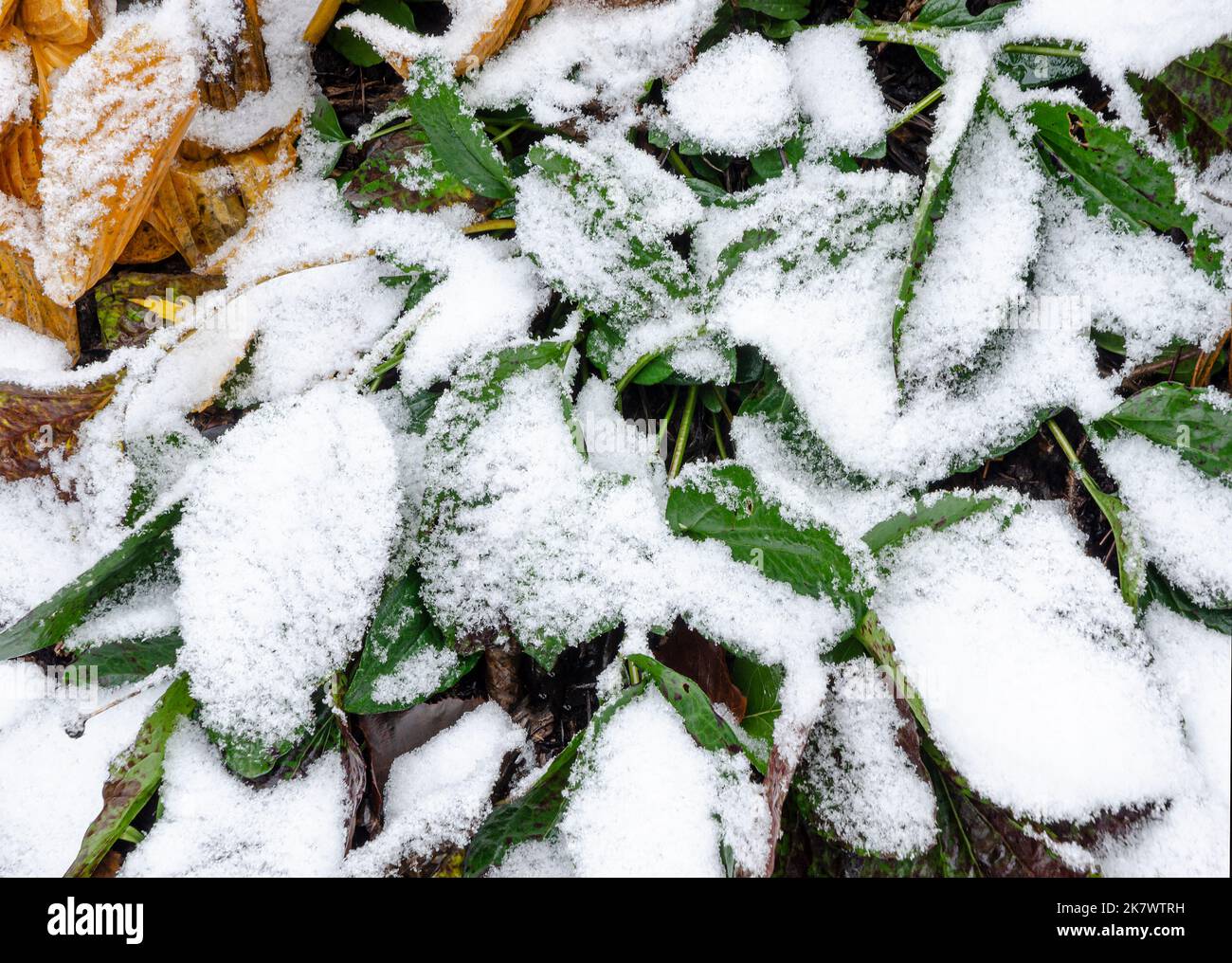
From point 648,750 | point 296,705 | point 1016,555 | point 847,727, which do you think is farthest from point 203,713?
point 1016,555

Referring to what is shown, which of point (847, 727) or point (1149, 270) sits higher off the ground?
point (1149, 270)

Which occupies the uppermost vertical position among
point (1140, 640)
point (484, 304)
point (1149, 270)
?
→ point (1149, 270)

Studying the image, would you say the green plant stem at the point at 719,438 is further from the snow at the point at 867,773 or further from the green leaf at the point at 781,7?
the green leaf at the point at 781,7

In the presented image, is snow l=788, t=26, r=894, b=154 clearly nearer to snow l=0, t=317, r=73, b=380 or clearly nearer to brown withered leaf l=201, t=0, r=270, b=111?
brown withered leaf l=201, t=0, r=270, b=111

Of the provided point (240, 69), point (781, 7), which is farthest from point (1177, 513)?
point (240, 69)

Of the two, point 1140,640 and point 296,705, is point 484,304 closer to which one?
point 296,705

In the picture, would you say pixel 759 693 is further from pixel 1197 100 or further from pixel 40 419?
pixel 40 419
